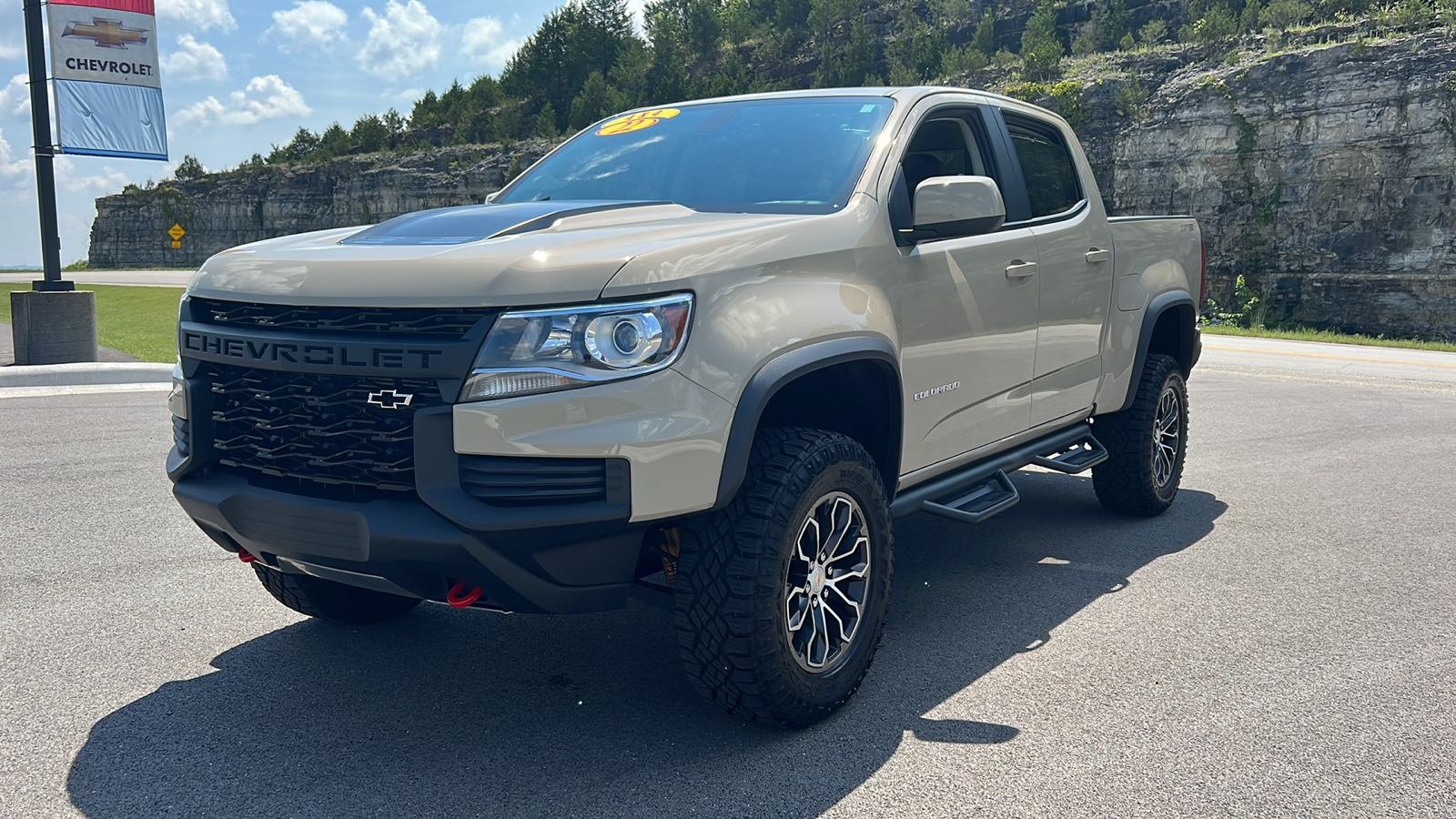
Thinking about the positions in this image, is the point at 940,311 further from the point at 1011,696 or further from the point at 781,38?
the point at 781,38

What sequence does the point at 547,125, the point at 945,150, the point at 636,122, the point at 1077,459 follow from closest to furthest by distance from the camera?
the point at 945,150 → the point at 636,122 → the point at 1077,459 → the point at 547,125

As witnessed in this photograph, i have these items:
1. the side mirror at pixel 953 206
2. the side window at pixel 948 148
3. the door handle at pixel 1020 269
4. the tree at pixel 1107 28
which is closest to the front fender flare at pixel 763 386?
the side mirror at pixel 953 206

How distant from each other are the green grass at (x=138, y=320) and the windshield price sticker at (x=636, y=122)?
6.23 metres

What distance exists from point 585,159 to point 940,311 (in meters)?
1.64

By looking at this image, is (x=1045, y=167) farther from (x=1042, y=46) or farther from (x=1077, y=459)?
(x=1042, y=46)

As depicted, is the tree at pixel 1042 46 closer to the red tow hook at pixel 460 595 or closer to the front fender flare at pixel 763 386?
the front fender flare at pixel 763 386

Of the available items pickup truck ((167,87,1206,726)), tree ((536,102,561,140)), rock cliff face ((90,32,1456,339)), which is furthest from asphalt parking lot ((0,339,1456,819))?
tree ((536,102,561,140))

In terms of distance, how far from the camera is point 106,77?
12.8 m

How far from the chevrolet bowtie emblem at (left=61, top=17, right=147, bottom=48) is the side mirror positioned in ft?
39.3

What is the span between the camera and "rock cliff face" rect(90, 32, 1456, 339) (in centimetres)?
3061

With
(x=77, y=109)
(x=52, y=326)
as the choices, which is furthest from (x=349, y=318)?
(x=77, y=109)

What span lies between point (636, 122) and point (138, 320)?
18732 mm

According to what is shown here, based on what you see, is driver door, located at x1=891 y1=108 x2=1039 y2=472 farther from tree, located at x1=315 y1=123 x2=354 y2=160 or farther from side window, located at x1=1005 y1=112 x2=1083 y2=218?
tree, located at x1=315 y1=123 x2=354 y2=160

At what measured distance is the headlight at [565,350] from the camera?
2.84 meters
